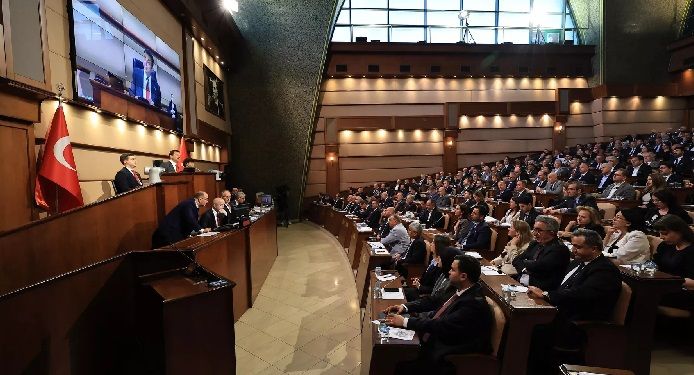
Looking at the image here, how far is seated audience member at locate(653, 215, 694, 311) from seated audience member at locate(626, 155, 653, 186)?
4146 mm

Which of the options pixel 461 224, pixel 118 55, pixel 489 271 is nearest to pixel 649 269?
pixel 489 271

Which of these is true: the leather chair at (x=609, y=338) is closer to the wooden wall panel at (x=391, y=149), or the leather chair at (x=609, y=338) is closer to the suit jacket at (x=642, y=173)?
the suit jacket at (x=642, y=173)

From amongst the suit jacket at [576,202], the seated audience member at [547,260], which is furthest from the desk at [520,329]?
the suit jacket at [576,202]

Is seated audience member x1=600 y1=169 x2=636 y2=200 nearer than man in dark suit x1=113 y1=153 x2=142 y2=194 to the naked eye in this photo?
No

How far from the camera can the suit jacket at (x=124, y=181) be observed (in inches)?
167

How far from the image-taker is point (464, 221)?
562cm

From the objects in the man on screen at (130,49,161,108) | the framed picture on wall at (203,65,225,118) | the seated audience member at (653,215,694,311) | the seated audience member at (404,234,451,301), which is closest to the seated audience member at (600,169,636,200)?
the seated audience member at (653,215,694,311)

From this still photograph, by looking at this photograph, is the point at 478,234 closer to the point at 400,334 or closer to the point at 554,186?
the point at 400,334

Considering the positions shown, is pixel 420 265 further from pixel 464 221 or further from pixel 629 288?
pixel 629 288

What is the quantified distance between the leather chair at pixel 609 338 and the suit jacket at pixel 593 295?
0.05 metres

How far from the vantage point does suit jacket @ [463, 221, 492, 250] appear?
4.87 meters

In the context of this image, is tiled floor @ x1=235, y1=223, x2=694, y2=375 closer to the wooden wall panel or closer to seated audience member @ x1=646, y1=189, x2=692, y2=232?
seated audience member @ x1=646, y1=189, x2=692, y2=232

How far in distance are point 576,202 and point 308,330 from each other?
4119 mm

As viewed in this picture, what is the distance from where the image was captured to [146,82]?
5.90 m
